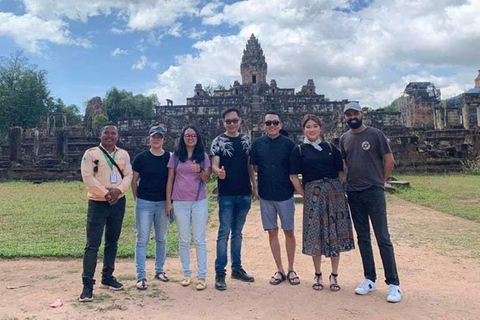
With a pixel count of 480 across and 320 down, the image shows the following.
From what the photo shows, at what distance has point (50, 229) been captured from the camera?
7.35 metres

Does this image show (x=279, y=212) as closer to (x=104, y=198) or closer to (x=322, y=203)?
(x=322, y=203)

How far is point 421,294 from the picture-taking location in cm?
394

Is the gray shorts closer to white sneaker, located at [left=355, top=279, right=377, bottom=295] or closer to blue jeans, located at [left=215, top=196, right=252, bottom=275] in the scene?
blue jeans, located at [left=215, top=196, right=252, bottom=275]

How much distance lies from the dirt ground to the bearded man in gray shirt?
0.98 ft

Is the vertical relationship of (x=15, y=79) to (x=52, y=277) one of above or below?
above

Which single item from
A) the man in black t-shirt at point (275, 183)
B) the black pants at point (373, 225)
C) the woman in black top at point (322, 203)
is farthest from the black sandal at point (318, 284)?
the black pants at point (373, 225)

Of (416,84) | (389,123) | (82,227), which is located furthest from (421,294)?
(416,84)

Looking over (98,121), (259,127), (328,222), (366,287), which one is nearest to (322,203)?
(328,222)

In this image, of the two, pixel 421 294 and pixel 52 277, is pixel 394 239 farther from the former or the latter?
pixel 52 277

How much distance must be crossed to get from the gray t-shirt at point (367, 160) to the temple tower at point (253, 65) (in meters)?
41.2

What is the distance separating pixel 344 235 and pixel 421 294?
100 cm

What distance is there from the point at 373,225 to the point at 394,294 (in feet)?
2.29

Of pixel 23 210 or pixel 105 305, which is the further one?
pixel 23 210

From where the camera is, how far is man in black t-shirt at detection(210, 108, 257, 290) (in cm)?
427
